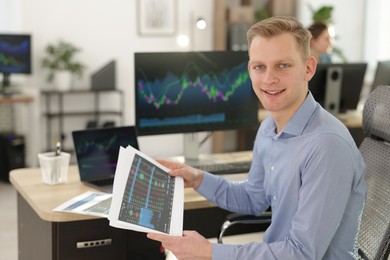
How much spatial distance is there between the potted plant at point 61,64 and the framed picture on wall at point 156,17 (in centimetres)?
84

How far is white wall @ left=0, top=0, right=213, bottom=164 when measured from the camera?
571cm

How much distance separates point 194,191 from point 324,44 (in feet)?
10.8

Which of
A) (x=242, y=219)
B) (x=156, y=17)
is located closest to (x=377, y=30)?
(x=156, y=17)

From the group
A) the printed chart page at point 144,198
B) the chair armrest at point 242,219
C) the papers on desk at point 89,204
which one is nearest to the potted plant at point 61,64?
the papers on desk at point 89,204

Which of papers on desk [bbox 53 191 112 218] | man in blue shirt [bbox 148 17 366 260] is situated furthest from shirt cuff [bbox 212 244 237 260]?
papers on desk [bbox 53 191 112 218]

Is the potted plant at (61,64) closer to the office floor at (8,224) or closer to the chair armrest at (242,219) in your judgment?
the office floor at (8,224)

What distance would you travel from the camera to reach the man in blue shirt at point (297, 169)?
57.3 inches

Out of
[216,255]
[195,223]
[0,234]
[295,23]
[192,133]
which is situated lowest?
[0,234]

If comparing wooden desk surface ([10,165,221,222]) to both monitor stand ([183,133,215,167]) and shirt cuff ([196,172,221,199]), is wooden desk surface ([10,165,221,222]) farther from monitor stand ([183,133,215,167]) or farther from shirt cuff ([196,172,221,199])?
monitor stand ([183,133,215,167])

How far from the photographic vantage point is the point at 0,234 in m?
3.86

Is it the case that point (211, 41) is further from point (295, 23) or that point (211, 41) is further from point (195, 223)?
point (295, 23)

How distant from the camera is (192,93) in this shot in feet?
8.42

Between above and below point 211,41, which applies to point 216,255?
below

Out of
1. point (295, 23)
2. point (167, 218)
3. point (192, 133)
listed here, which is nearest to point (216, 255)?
point (167, 218)
